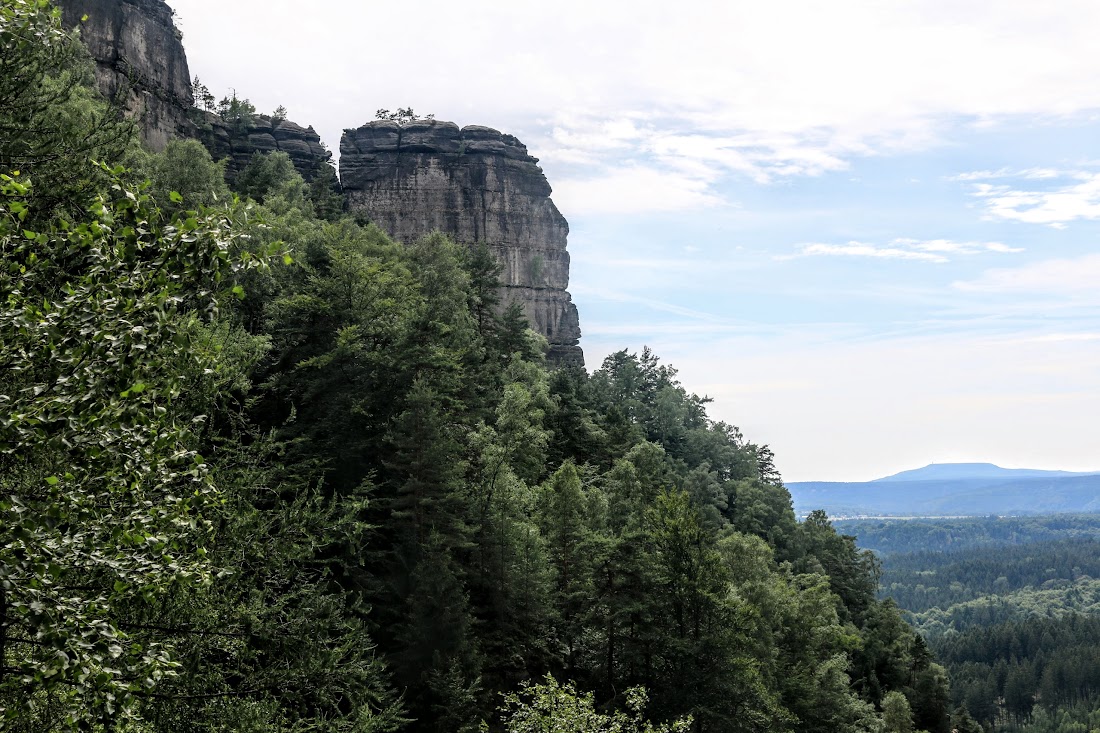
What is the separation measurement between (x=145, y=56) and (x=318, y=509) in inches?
2553

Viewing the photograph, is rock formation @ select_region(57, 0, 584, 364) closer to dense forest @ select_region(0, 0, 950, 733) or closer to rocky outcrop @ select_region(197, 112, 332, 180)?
rocky outcrop @ select_region(197, 112, 332, 180)

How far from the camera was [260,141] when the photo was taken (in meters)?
86.9

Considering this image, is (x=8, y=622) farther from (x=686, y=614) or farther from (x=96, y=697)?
(x=686, y=614)

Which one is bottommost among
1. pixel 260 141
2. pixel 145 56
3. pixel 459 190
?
pixel 459 190

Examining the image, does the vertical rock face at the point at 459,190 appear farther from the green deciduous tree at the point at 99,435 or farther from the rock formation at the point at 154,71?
the green deciduous tree at the point at 99,435

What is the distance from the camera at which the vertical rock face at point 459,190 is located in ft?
302

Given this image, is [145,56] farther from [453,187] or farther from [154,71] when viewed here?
[453,187]

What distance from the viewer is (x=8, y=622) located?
6.30m

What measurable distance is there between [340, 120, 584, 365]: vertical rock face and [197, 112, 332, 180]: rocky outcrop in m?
3.48

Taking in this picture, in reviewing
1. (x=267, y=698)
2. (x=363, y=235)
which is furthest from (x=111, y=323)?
(x=363, y=235)

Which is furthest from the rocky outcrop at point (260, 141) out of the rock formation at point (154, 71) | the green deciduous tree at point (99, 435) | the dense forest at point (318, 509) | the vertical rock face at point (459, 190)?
the green deciduous tree at point (99, 435)

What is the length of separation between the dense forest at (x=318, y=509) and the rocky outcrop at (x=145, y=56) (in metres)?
9.42

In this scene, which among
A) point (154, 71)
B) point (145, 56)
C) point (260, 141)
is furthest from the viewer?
point (260, 141)

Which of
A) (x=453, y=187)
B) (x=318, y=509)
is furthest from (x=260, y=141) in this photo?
(x=318, y=509)
